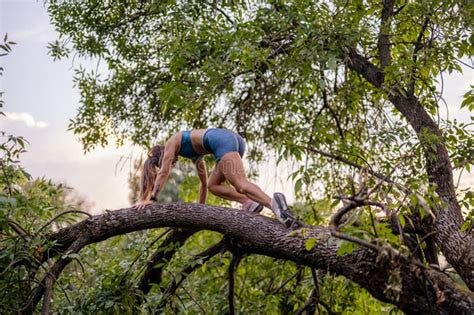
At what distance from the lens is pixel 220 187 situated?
5406 millimetres

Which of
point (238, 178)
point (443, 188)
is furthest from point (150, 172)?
point (443, 188)

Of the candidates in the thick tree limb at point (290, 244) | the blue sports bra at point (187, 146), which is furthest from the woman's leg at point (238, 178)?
the blue sports bra at point (187, 146)

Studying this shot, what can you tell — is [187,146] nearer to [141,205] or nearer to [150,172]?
[150,172]

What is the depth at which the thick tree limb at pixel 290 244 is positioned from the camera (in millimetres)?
3709

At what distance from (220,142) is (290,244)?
109 cm

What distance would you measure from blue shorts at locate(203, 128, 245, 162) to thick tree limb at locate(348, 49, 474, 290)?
125cm

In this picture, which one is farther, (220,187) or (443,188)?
(443,188)

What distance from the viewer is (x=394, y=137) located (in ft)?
16.7

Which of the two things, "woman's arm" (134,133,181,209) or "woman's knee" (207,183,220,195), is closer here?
"woman's arm" (134,133,181,209)

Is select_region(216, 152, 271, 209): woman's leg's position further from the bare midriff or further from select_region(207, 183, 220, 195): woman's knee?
select_region(207, 183, 220, 195): woman's knee

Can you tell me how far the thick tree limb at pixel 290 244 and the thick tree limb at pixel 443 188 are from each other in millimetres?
1197

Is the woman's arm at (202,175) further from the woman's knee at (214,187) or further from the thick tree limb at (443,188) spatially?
the thick tree limb at (443,188)

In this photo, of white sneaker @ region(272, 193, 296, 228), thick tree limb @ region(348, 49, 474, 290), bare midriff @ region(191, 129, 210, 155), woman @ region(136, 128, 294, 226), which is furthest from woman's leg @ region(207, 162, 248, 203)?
thick tree limb @ region(348, 49, 474, 290)

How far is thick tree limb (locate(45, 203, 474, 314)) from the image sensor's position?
3709mm
